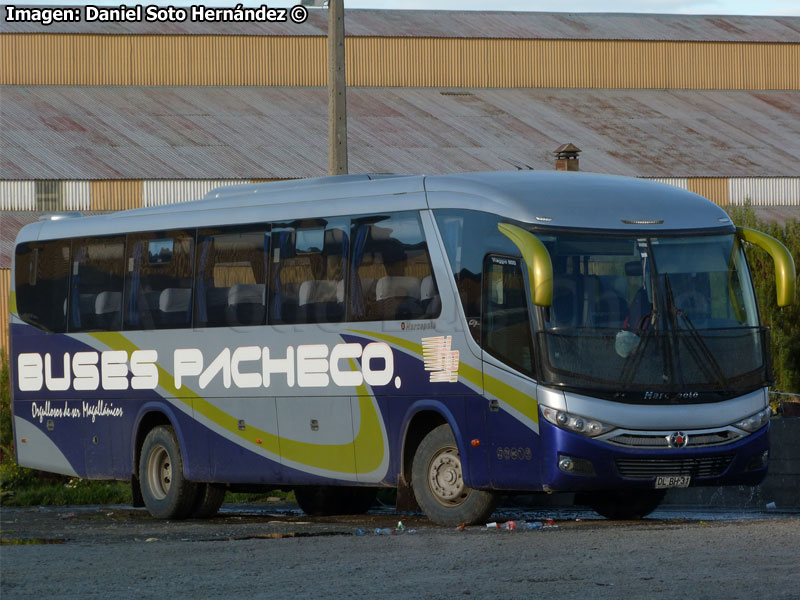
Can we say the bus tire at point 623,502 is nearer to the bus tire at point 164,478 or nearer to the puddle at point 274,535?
the puddle at point 274,535

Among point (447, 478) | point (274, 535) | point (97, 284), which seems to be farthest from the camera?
point (97, 284)

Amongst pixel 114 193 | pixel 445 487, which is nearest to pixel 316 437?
pixel 445 487

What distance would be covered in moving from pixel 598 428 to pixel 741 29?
45.8 meters

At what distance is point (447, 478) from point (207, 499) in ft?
14.7

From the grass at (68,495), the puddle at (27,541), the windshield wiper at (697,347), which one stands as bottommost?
the grass at (68,495)

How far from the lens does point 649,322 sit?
48.2 feet

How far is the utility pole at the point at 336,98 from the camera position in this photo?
828 inches

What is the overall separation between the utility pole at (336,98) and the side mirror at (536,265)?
6.66 meters

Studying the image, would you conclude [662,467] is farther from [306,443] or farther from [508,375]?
[306,443]

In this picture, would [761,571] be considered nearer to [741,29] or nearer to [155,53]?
[155,53]

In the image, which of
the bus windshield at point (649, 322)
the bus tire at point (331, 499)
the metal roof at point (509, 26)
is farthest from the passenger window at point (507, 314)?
the metal roof at point (509, 26)

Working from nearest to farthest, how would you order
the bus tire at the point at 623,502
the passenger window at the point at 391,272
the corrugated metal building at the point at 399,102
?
the passenger window at the point at 391,272 < the bus tire at the point at 623,502 < the corrugated metal building at the point at 399,102

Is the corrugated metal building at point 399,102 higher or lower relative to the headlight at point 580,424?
higher

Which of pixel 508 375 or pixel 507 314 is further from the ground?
pixel 507 314
